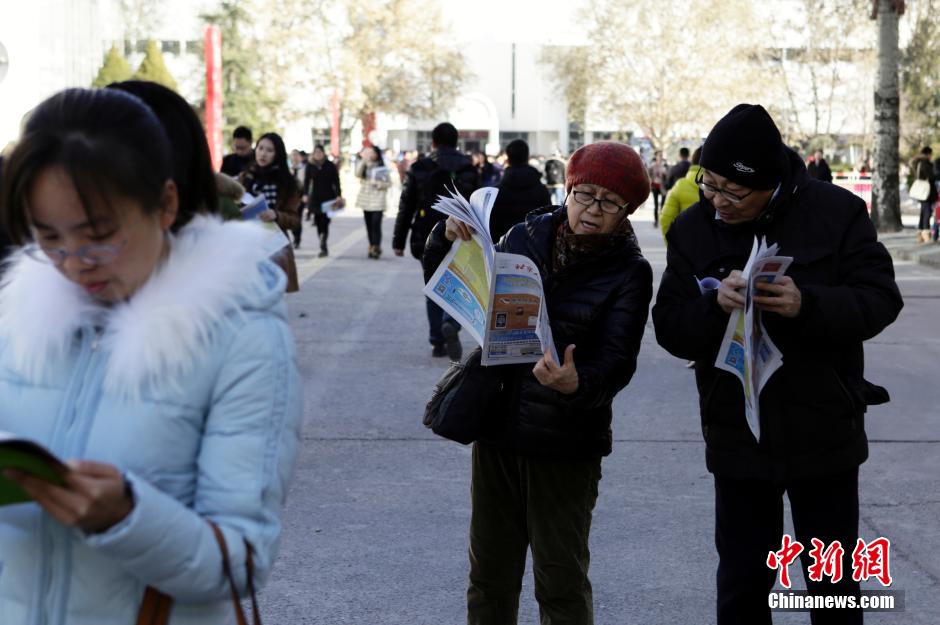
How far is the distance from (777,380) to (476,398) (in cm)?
79

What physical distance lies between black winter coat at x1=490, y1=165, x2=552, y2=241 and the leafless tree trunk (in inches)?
554

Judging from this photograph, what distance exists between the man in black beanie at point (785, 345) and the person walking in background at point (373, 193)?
49.1 feet

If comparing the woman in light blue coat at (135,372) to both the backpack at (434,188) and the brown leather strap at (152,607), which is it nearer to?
the brown leather strap at (152,607)

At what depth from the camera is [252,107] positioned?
65.1m

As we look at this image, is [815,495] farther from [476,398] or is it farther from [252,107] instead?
[252,107]

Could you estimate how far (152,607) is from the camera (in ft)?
6.13

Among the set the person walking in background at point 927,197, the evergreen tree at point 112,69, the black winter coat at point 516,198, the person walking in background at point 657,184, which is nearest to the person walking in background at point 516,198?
the black winter coat at point 516,198

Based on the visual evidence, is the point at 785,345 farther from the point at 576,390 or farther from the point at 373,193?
the point at 373,193

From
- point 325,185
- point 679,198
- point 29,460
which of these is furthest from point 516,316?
point 325,185

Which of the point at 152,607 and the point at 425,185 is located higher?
the point at 425,185

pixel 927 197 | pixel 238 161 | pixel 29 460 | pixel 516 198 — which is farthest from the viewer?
pixel 927 197

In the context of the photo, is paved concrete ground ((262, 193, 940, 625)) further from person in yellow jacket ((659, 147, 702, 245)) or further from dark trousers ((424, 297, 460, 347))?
person in yellow jacket ((659, 147, 702, 245))

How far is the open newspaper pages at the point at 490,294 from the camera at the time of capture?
11.2 feet

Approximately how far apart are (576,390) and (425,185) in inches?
263
